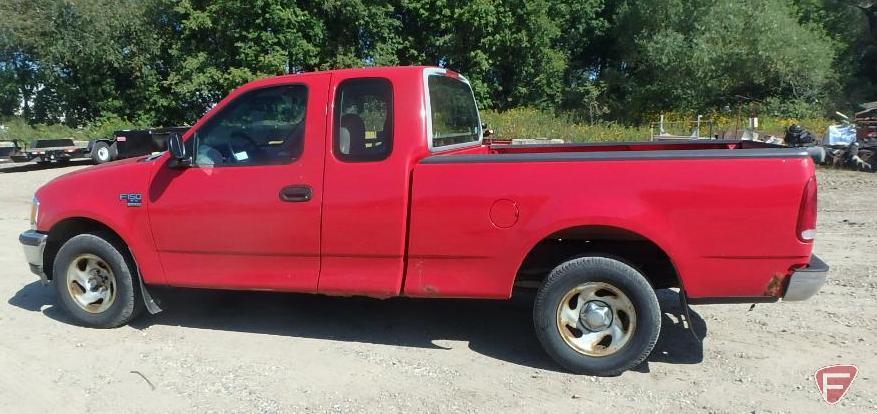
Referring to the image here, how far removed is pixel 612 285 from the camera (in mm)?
4047

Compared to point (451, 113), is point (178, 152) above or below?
below

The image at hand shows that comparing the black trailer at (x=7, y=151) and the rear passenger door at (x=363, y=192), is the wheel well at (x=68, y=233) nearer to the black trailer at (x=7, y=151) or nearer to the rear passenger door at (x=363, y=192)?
the rear passenger door at (x=363, y=192)

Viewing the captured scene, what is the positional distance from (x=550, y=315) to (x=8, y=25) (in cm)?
3187

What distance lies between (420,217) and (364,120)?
833 millimetres

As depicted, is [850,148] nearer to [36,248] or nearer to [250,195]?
[250,195]

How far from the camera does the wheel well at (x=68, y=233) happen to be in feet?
16.6

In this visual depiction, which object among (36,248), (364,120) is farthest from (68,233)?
(364,120)

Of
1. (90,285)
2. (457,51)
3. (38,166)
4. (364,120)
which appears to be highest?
(457,51)

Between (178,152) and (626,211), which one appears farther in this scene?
(178,152)

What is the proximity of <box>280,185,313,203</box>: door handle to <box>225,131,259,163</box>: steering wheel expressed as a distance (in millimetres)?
441

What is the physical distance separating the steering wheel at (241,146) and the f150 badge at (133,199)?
0.79m

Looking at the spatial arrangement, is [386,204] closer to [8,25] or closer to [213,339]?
[213,339]

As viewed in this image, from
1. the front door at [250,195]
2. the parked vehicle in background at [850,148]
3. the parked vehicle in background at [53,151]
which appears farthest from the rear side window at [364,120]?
the parked vehicle in background at [53,151]

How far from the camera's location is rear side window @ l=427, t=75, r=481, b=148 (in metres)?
4.61
